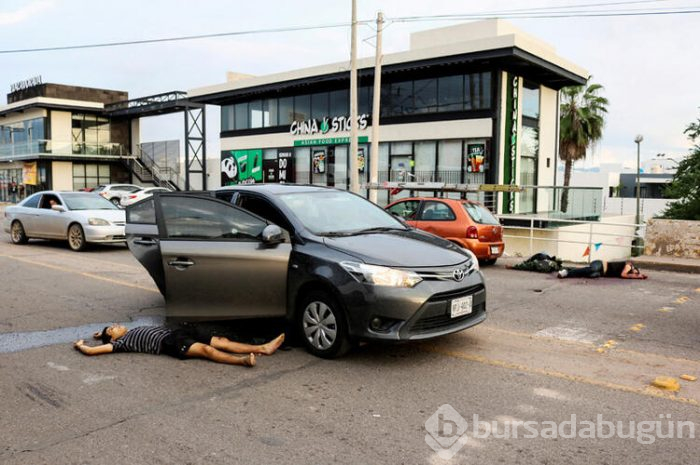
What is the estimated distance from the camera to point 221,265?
591 cm

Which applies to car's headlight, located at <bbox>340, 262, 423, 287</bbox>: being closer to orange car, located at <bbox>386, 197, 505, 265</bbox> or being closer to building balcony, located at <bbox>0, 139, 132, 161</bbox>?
orange car, located at <bbox>386, 197, 505, 265</bbox>

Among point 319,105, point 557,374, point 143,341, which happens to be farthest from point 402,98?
point 557,374

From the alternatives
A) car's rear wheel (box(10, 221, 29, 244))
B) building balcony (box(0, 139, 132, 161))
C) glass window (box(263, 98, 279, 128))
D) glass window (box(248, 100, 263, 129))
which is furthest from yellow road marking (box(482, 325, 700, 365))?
building balcony (box(0, 139, 132, 161))

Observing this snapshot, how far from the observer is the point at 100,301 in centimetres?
821

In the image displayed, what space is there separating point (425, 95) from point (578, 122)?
1109 cm

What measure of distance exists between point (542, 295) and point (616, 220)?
23.0 m

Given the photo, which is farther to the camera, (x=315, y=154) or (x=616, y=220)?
(x=315, y=154)

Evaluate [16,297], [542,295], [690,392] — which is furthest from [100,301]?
[690,392]

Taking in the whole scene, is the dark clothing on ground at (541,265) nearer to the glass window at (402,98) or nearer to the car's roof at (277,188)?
the car's roof at (277,188)

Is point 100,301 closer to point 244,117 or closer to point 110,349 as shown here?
point 110,349

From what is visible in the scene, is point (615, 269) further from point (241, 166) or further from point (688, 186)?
point (241, 166)

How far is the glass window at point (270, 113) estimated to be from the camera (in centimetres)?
3447

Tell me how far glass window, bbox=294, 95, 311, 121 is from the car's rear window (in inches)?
846

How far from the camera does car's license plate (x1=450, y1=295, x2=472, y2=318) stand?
541 centimetres
